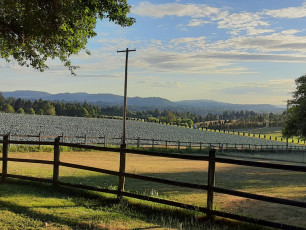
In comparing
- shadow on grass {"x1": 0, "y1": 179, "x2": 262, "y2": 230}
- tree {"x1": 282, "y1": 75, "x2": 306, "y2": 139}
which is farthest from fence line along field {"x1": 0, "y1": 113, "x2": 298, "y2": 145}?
shadow on grass {"x1": 0, "y1": 179, "x2": 262, "y2": 230}

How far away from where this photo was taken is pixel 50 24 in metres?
11.0

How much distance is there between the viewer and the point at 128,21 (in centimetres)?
1268

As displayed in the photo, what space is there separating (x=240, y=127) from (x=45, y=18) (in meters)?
193

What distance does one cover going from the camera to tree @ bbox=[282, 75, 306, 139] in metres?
39.7

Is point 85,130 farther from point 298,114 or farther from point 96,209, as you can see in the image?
point 96,209

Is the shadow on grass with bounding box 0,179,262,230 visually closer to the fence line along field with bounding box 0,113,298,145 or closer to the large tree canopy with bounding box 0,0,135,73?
the large tree canopy with bounding box 0,0,135,73

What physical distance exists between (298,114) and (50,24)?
36932 mm

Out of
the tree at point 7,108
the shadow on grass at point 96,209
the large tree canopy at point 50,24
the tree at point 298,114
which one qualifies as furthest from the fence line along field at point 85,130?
the tree at point 7,108

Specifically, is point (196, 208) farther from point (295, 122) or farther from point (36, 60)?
point (295, 122)

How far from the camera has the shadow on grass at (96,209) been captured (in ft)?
22.8

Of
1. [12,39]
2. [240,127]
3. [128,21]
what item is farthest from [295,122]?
[240,127]

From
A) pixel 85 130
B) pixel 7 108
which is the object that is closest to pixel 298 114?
pixel 85 130

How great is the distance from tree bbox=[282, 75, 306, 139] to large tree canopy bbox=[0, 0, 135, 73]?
32937 mm

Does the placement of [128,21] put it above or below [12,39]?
above
